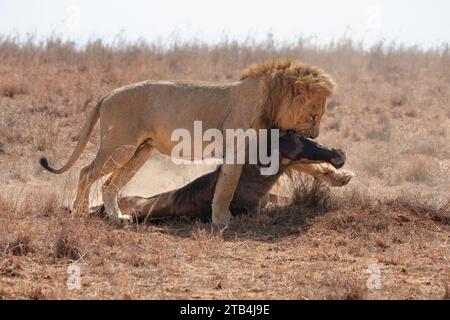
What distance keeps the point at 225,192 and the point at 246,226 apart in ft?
1.49

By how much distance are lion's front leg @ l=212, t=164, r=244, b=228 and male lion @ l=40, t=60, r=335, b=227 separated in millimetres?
37

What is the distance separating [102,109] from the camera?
9.16m

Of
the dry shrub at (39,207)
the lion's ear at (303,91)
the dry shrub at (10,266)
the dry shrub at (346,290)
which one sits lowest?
the dry shrub at (39,207)

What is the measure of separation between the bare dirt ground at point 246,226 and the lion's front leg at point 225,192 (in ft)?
0.83

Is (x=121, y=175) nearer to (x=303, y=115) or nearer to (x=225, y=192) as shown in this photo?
(x=225, y=192)

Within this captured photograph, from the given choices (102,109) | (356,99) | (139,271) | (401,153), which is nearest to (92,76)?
(356,99)

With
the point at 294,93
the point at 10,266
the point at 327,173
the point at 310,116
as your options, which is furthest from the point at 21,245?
the point at 327,173

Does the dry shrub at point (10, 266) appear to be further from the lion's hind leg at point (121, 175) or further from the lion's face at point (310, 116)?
the lion's face at point (310, 116)

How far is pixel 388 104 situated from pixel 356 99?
676 millimetres

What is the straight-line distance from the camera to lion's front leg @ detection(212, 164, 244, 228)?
27.8 ft

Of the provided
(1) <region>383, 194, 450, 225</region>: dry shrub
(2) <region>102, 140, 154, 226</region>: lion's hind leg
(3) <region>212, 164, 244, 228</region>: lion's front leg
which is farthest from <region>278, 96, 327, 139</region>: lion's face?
(2) <region>102, 140, 154, 226</region>: lion's hind leg

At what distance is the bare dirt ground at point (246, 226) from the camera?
6.10 m

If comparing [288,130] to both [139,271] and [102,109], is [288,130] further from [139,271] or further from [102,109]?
[139,271]

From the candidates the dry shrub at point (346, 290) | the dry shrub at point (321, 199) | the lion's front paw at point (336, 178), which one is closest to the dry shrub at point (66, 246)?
the dry shrub at point (346, 290)
